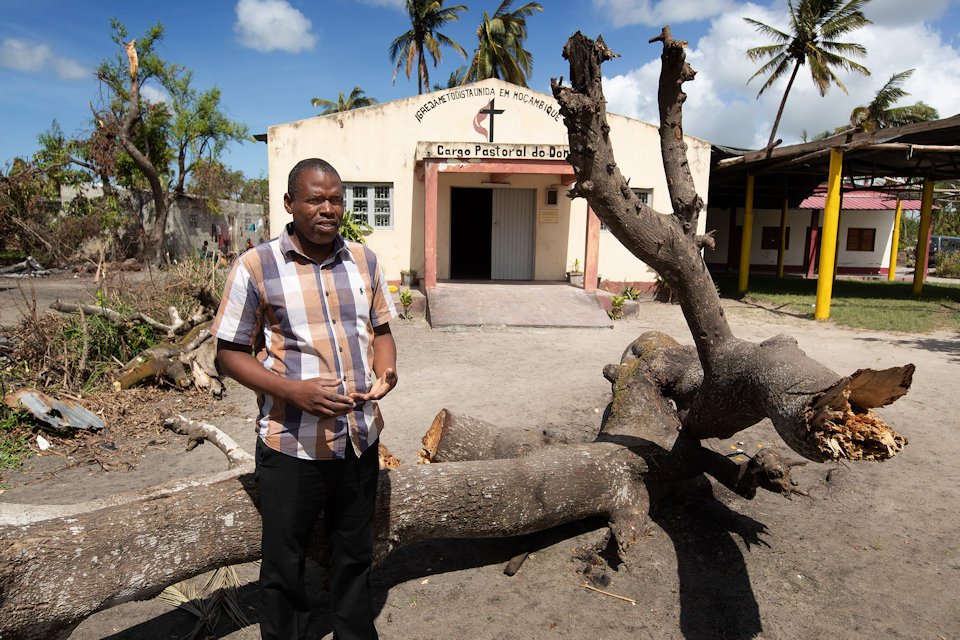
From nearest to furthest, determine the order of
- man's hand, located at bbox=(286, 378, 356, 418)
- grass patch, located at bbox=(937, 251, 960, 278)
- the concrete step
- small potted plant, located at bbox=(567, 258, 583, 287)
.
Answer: man's hand, located at bbox=(286, 378, 356, 418) → the concrete step → small potted plant, located at bbox=(567, 258, 583, 287) → grass patch, located at bbox=(937, 251, 960, 278)

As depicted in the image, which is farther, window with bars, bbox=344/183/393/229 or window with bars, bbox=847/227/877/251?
window with bars, bbox=847/227/877/251

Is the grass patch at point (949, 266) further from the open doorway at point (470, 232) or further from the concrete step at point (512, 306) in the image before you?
the open doorway at point (470, 232)

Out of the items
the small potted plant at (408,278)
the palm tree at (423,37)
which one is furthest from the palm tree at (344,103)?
the small potted plant at (408,278)

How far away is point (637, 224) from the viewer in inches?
117

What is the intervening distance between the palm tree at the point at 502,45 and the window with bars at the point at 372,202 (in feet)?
47.9

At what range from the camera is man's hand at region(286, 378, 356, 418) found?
1.89m

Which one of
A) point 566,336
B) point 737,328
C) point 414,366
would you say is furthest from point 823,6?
point 414,366

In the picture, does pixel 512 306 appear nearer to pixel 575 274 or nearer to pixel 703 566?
pixel 575 274

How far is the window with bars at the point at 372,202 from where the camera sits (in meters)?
13.0

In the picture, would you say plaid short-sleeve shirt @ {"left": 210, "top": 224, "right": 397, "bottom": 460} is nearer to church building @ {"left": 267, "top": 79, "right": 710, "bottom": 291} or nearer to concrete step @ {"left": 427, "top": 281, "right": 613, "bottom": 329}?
concrete step @ {"left": 427, "top": 281, "right": 613, "bottom": 329}

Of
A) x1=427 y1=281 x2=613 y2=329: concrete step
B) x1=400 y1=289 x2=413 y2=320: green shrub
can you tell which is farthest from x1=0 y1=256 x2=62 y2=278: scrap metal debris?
x1=427 y1=281 x2=613 y2=329: concrete step

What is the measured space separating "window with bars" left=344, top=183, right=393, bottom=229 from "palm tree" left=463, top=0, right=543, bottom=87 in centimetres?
1461

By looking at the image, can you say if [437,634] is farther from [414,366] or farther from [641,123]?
[641,123]

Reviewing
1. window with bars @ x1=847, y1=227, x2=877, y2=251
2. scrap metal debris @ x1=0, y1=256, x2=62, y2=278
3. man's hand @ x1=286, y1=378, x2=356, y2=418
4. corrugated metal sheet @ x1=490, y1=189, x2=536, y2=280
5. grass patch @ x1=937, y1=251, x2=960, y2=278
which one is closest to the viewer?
man's hand @ x1=286, y1=378, x2=356, y2=418
